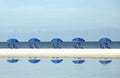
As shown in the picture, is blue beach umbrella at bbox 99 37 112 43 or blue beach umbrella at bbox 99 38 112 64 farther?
blue beach umbrella at bbox 99 37 112 43

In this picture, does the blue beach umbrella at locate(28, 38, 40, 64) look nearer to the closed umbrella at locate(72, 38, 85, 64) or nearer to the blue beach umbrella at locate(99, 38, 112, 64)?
the closed umbrella at locate(72, 38, 85, 64)

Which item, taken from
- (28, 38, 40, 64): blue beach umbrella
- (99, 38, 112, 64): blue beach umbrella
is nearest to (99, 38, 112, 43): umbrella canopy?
(99, 38, 112, 64): blue beach umbrella

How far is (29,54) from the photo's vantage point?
4.29 meters

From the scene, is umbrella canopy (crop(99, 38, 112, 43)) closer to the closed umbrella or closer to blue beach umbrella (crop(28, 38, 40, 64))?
the closed umbrella

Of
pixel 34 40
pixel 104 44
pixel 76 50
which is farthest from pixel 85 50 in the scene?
pixel 34 40

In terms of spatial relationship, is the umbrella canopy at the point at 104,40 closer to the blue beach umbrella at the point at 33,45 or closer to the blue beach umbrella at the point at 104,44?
the blue beach umbrella at the point at 104,44

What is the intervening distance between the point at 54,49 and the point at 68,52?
0.18 meters

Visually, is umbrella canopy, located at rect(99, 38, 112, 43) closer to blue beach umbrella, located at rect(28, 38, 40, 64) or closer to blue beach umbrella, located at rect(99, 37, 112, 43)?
blue beach umbrella, located at rect(99, 37, 112, 43)

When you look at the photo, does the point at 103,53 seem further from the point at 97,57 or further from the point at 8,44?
the point at 8,44

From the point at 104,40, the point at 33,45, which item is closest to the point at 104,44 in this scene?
the point at 104,40

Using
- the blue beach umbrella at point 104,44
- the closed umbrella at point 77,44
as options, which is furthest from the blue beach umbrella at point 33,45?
the blue beach umbrella at point 104,44

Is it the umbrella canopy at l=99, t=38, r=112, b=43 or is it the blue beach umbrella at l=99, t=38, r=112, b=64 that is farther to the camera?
the umbrella canopy at l=99, t=38, r=112, b=43

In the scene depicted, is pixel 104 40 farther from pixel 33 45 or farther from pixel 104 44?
pixel 33 45

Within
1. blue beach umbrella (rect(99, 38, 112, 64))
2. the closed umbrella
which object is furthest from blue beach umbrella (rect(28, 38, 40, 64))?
blue beach umbrella (rect(99, 38, 112, 64))
